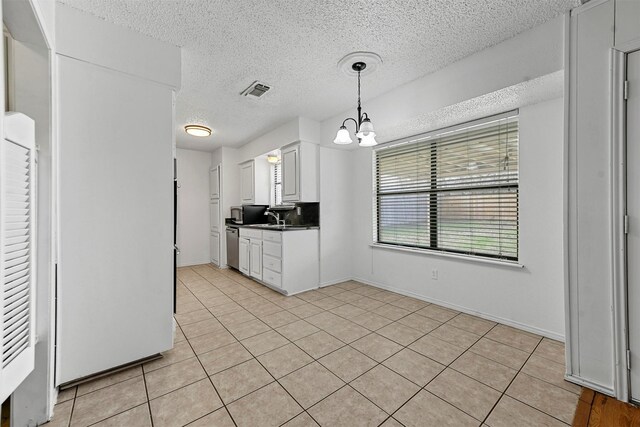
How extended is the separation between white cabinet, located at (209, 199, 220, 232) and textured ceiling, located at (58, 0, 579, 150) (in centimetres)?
308

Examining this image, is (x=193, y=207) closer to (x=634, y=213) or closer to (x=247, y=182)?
(x=247, y=182)

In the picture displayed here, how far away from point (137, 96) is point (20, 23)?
67cm

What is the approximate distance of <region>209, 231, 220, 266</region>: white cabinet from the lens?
5.66 meters

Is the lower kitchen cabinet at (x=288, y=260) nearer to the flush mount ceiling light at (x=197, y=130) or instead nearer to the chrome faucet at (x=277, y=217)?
the chrome faucet at (x=277, y=217)

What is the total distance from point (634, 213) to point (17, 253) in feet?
10.7

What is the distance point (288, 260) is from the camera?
375 cm

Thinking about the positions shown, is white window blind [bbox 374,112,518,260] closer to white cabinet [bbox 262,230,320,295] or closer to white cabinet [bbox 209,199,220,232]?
A: white cabinet [bbox 262,230,320,295]

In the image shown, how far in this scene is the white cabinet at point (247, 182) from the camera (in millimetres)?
5312

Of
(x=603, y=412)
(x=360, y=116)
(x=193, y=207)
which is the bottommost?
(x=603, y=412)

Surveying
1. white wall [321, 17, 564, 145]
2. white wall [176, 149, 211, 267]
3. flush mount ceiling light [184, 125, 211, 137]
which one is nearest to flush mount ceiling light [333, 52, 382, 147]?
white wall [321, 17, 564, 145]

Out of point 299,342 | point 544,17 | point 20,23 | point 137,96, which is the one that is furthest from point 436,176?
point 20,23

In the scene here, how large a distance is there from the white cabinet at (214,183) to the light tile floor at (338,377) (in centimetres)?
329

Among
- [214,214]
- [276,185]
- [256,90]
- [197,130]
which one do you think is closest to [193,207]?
[214,214]

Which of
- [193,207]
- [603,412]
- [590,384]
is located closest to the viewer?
[603,412]
